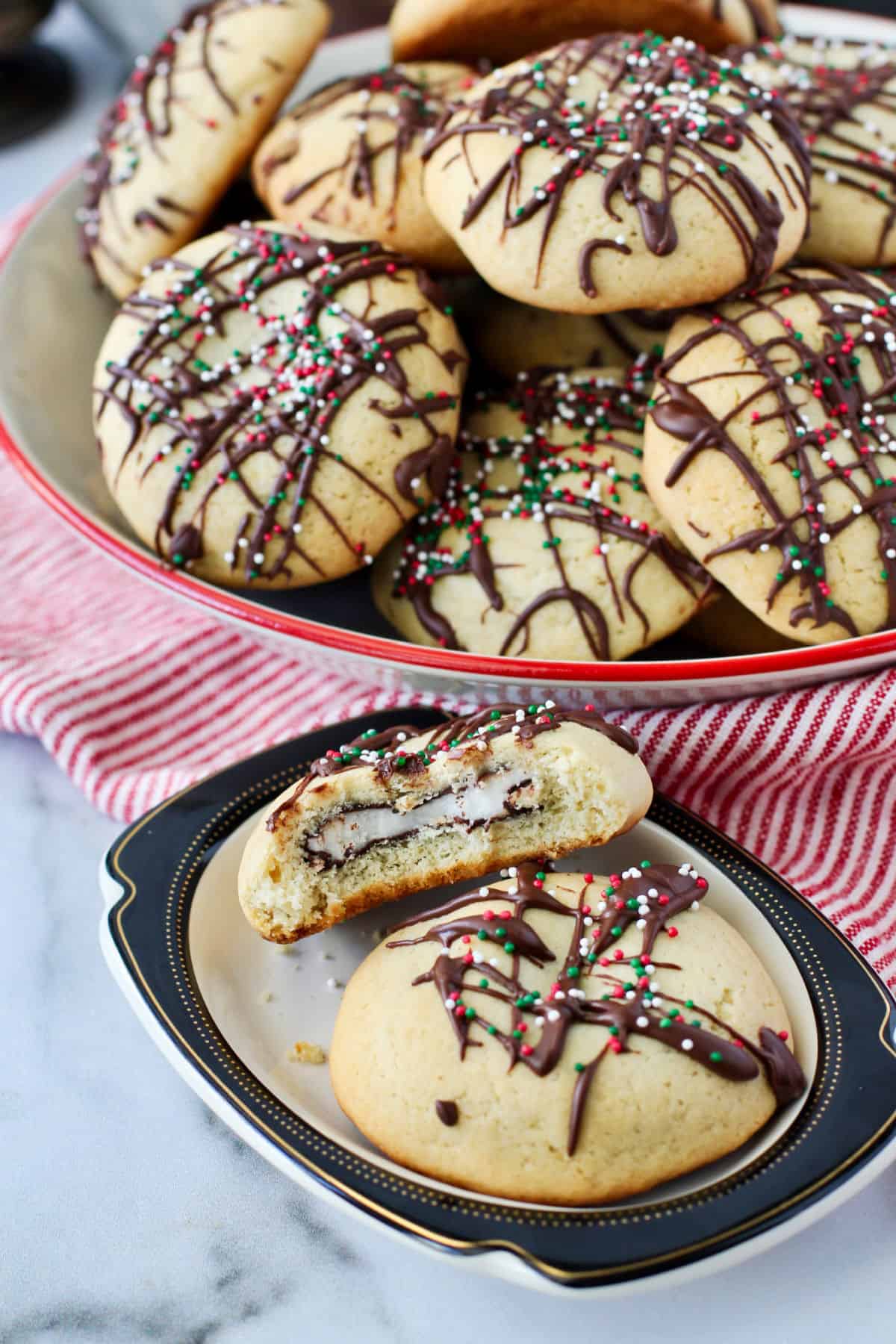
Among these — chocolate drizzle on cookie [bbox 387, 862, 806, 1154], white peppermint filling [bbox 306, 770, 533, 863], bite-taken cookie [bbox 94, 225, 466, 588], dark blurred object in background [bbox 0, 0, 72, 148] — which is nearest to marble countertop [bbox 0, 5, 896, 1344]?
chocolate drizzle on cookie [bbox 387, 862, 806, 1154]

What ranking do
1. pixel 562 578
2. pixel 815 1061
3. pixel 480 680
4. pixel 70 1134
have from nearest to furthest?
1. pixel 815 1061
2. pixel 70 1134
3. pixel 480 680
4. pixel 562 578

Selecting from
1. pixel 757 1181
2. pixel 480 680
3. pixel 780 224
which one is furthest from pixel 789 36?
pixel 757 1181

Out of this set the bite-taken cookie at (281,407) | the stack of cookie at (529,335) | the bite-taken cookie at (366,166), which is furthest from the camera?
the bite-taken cookie at (366,166)

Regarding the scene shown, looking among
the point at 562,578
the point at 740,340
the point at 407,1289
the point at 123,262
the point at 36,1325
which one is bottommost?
the point at 407,1289

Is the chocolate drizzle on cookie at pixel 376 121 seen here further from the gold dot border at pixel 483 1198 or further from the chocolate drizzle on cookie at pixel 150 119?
the gold dot border at pixel 483 1198

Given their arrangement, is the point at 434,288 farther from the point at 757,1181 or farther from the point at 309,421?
the point at 757,1181

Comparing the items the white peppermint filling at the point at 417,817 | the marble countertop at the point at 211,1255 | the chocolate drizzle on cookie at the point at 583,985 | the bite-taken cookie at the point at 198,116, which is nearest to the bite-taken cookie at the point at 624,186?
the bite-taken cookie at the point at 198,116
